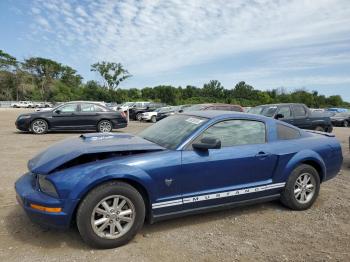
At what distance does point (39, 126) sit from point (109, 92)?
57.7 m

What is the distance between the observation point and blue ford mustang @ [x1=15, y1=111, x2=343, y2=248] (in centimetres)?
334

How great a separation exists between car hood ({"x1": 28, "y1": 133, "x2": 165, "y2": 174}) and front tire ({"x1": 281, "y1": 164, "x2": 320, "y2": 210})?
2.01m

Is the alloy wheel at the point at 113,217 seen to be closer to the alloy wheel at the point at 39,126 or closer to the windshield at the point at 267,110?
the windshield at the point at 267,110

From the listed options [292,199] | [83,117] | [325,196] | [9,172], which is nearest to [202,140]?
[292,199]

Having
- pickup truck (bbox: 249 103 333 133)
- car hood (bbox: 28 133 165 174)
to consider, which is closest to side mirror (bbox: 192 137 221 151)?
car hood (bbox: 28 133 165 174)

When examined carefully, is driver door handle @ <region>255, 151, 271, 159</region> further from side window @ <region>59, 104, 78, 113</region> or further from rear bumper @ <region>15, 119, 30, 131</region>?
rear bumper @ <region>15, 119, 30, 131</region>

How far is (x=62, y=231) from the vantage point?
12.5 feet

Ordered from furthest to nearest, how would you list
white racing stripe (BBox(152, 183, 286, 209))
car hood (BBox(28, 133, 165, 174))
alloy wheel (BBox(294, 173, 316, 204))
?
alloy wheel (BBox(294, 173, 316, 204)) → white racing stripe (BBox(152, 183, 286, 209)) → car hood (BBox(28, 133, 165, 174))

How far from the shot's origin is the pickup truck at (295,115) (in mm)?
12023

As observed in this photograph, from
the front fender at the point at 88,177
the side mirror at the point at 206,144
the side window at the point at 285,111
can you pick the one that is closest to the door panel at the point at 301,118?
the side window at the point at 285,111

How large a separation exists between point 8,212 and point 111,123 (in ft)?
33.4

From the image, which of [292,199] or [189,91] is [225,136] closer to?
[292,199]

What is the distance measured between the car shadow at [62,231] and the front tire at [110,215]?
0.22 metres

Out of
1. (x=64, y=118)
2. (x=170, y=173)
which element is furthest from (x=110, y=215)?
(x=64, y=118)
